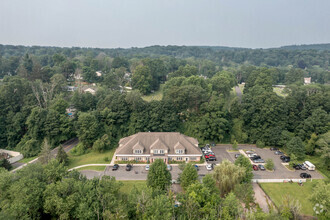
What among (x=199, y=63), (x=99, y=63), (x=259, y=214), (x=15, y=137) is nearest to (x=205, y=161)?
(x=259, y=214)

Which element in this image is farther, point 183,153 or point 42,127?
point 42,127

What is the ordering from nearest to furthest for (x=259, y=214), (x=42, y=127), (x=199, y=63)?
(x=259, y=214) < (x=42, y=127) < (x=199, y=63)

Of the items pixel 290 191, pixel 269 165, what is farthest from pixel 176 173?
pixel 290 191

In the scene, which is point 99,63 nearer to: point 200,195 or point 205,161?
point 205,161

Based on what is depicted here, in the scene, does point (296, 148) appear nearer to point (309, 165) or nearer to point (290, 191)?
point (309, 165)

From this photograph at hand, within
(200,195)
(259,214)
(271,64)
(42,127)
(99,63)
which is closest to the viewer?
(259,214)

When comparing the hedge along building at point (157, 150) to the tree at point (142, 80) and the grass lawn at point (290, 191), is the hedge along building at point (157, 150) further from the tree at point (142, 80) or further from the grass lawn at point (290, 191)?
the tree at point (142, 80)

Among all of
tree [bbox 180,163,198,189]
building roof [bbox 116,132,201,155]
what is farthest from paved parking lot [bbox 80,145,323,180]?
tree [bbox 180,163,198,189]
